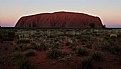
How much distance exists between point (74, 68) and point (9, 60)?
9.51ft

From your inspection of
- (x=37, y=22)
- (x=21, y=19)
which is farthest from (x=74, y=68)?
(x=21, y=19)

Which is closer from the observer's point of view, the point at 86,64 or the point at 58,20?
the point at 86,64

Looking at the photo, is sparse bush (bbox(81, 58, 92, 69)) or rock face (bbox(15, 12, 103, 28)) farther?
rock face (bbox(15, 12, 103, 28))

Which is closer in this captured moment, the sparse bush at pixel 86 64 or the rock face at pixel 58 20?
the sparse bush at pixel 86 64

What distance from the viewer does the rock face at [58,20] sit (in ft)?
568

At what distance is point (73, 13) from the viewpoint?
189 m

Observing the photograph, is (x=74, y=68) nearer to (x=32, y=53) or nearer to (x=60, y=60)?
(x=60, y=60)

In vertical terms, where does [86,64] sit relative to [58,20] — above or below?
below

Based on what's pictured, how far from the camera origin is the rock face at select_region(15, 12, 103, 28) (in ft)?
568

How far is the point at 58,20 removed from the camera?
179m

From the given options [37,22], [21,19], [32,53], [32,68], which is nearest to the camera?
[32,68]

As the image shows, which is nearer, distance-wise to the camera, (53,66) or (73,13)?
(53,66)

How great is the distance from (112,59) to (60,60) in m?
2.24

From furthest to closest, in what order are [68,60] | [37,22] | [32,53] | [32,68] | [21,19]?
[21,19]
[37,22]
[32,53]
[68,60]
[32,68]
